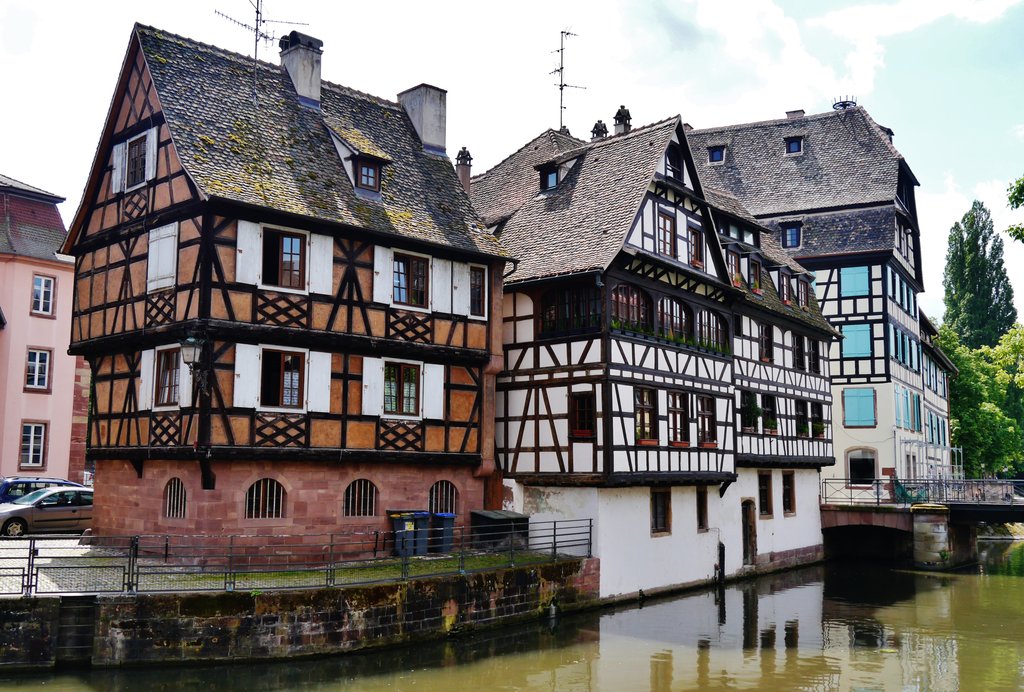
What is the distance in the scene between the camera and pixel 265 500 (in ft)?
70.3

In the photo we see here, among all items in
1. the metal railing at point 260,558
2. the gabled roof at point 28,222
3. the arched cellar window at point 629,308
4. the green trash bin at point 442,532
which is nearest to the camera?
the metal railing at point 260,558

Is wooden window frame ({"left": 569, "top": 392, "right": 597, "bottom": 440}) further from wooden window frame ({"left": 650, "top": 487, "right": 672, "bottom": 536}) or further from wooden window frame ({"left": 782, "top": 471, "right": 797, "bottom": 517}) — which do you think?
wooden window frame ({"left": 782, "top": 471, "right": 797, "bottom": 517})

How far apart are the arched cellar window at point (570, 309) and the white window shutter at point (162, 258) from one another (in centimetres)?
1008

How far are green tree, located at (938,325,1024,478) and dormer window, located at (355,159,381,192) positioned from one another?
44.5 metres

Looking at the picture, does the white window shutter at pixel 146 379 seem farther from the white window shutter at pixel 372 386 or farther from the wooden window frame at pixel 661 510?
the wooden window frame at pixel 661 510

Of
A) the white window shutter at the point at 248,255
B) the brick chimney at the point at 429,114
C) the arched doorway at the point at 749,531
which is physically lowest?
the arched doorway at the point at 749,531

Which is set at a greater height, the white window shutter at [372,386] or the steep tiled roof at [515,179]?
the steep tiled roof at [515,179]

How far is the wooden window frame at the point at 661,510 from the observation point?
27.9 m

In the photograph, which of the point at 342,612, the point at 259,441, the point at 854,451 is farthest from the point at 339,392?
the point at 854,451

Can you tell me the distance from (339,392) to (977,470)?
47.9m

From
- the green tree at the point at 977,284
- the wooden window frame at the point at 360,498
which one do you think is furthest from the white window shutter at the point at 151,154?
the green tree at the point at 977,284

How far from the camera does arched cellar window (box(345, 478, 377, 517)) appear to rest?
22953 mm

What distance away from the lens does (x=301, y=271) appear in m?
22.3

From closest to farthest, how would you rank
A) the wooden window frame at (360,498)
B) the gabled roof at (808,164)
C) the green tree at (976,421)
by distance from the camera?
the wooden window frame at (360,498) → the gabled roof at (808,164) → the green tree at (976,421)
